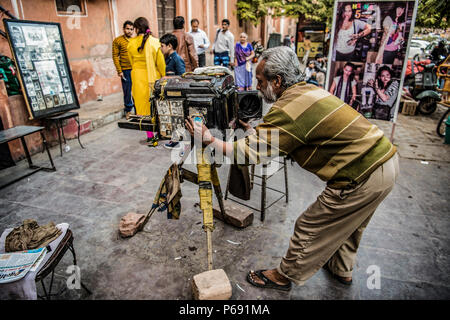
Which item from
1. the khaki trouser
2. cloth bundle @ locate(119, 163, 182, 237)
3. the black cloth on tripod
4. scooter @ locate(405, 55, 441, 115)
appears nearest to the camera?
the khaki trouser

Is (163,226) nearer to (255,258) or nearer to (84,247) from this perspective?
(84,247)

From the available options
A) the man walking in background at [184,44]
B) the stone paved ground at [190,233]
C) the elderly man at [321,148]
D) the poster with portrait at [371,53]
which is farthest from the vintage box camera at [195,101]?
the man walking in background at [184,44]

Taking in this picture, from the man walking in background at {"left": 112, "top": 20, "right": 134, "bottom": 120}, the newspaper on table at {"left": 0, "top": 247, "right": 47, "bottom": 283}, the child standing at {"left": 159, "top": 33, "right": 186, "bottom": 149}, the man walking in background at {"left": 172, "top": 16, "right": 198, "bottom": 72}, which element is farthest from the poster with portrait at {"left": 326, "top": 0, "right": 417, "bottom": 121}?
the newspaper on table at {"left": 0, "top": 247, "right": 47, "bottom": 283}

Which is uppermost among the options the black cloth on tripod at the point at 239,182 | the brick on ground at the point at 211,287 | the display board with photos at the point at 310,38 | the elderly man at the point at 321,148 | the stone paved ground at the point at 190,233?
the display board with photos at the point at 310,38

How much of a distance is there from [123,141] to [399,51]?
173 inches

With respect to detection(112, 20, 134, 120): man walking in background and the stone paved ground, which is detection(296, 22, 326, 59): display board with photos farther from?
the stone paved ground

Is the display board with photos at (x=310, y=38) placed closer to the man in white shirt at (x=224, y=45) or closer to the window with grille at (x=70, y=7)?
the man in white shirt at (x=224, y=45)

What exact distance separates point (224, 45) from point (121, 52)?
2.91 metres

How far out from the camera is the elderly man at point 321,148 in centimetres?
173

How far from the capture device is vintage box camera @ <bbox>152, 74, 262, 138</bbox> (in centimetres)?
203

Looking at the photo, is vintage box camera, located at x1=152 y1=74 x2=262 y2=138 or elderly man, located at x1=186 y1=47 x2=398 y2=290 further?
vintage box camera, located at x1=152 y1=74 x2=262 y2=138

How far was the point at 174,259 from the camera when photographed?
2.56 metres

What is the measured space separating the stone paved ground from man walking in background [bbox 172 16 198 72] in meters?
2.13
